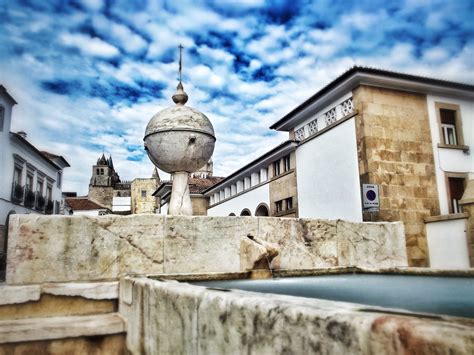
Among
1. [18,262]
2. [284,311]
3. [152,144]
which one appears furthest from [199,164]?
[284,311]

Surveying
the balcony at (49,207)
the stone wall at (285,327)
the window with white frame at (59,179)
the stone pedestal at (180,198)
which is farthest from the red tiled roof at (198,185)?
the stone wall at (285,327)

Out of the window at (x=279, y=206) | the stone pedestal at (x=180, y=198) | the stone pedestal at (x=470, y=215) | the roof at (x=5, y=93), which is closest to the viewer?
the stone pedestal at (x=180, y=198)

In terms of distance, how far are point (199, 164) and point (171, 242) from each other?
150 cm

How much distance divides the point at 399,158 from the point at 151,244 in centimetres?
1012

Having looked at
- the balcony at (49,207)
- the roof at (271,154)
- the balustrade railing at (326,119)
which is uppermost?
the balustrade railing at (326,119)

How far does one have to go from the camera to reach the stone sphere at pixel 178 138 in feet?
16.8

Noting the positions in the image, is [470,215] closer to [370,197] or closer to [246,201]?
[370,197]

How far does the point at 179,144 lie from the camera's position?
5.14 metres

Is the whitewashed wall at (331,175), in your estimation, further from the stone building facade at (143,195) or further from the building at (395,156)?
the stone building facade at (143,195)

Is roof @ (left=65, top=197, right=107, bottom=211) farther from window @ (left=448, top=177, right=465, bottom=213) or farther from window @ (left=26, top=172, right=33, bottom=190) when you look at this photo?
window @ (left=448, top=177, right=465, bottom=213)

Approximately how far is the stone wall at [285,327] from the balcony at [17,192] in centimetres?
2542

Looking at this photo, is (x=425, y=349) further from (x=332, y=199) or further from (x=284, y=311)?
(x=332, y=199)

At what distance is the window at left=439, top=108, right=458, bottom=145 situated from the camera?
13555 millimetres

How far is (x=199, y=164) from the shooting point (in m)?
5.44
